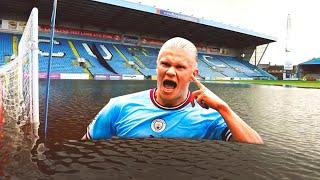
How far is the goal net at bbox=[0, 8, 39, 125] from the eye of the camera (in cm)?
1157

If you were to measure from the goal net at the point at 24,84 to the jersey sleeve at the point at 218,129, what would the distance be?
8282mm

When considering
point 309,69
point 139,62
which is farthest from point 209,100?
point 309,69

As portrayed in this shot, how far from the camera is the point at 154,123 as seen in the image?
4.36 meters

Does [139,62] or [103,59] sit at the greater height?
[103,59]

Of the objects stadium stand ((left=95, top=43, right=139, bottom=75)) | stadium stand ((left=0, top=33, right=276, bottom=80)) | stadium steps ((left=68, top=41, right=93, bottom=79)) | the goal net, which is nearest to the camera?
the goal net

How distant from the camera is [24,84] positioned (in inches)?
609

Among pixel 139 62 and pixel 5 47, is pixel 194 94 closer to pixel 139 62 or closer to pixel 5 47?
pixel 5 47

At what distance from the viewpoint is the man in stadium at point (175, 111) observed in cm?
405

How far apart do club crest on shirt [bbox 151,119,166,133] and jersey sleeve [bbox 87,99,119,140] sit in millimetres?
524

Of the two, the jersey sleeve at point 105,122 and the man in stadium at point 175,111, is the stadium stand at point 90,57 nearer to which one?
the jersey sleeve at point 105,122

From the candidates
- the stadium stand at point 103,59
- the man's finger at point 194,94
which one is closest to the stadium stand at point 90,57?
the stadium stand at point 103,59

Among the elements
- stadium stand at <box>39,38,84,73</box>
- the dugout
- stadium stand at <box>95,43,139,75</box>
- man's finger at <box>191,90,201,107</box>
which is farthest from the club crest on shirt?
the dugout

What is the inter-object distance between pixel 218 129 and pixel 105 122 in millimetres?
1448

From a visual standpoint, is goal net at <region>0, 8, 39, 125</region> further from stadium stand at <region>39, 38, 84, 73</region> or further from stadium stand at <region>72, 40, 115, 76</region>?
stadium stand at <region>72, 40, 115, 76</region>
